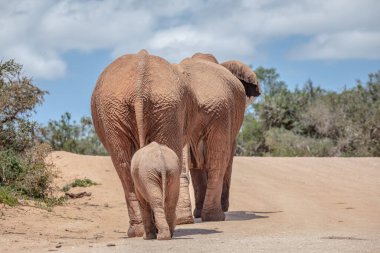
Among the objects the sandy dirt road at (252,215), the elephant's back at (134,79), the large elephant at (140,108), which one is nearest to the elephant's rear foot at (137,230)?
the large elephant at (140,108)

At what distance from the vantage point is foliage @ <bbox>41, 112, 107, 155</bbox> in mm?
28570

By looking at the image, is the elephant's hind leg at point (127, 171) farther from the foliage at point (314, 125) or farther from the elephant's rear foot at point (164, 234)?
the foliage at point (314, 125)

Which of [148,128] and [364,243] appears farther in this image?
[148,128]

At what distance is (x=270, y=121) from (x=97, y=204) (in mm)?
24870

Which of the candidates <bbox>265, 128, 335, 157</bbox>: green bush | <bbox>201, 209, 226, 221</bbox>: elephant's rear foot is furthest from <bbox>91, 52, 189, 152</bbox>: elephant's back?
<bbox>265, 128, 335, 157</bbox>: green bush

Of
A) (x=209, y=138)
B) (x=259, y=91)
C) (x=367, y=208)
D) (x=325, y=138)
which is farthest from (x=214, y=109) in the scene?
(x=325, y=138)

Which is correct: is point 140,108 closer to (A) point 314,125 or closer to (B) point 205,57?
(B) point 205,57

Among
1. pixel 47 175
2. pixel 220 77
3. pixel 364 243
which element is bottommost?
pixel 364 243

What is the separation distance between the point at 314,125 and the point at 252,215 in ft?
84.4

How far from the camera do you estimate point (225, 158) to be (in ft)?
42.4

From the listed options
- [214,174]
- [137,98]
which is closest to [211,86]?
[214,174]

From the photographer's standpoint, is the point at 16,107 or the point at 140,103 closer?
the point at 140,103

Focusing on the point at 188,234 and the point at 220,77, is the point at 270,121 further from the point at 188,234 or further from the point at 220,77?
the point at 188,234

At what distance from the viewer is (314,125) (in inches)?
1545
